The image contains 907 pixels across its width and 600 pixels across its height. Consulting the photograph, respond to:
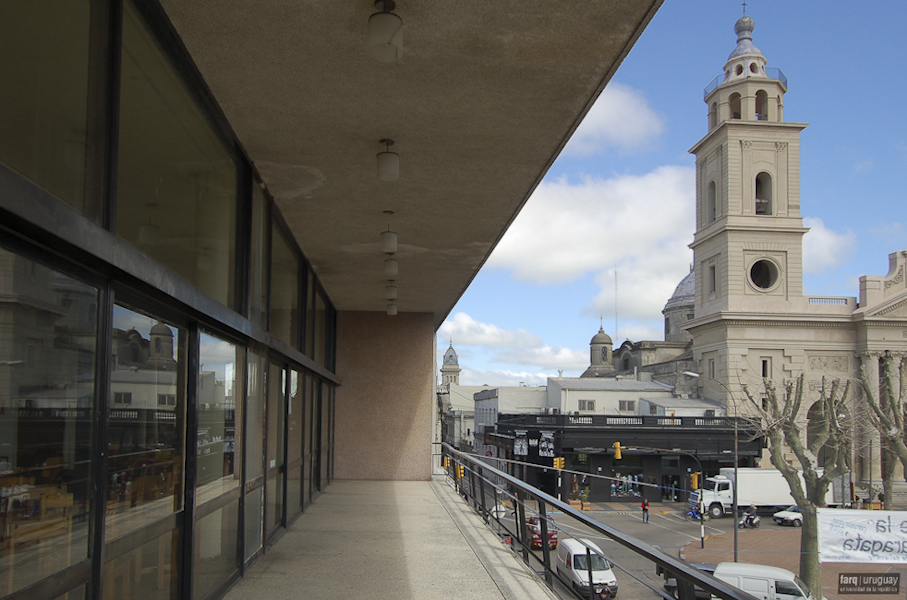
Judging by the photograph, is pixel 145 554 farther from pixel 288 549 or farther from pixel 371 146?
pixel 288 549

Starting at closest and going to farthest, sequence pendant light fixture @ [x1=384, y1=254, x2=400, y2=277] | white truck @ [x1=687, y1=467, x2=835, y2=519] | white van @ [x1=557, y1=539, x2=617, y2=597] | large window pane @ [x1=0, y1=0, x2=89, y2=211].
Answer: large window pane @ [x1=0, y1=0, x2=89, y2=211] → white van @ [x1=557, y1=539, x2=617, y2=597] → pendant light fixture @ [x1=384, y1=254, x2=400, y2=277] → white truck @ [x1=687, y1=467, x2=835, y2=519]

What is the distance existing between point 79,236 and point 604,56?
8.13 ft

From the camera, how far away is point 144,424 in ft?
11.3

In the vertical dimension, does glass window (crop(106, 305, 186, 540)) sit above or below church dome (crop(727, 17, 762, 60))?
below

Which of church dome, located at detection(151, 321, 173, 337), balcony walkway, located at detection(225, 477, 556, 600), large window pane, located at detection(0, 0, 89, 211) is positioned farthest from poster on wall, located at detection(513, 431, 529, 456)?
large window pane, located at detection(0, 0, 89, 211)

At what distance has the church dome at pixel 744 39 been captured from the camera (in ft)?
192

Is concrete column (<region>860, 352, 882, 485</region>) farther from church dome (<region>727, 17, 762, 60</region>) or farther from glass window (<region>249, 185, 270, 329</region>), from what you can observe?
glass window (<region>249, 185, 270, 329</region>)

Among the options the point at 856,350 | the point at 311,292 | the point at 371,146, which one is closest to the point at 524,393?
the point at 856,350

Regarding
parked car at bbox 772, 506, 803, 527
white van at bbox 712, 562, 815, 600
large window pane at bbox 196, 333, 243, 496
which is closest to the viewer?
large window pane at bbox 196, 333, 243, 496

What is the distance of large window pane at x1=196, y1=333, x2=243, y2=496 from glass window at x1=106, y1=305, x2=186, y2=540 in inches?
14.1

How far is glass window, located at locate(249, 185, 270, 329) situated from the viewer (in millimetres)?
5957

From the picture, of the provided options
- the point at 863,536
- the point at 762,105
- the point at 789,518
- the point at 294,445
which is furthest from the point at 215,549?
the point at 762,105

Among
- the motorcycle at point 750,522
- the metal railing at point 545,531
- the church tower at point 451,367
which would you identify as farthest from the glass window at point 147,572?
the church tower at point 451,367

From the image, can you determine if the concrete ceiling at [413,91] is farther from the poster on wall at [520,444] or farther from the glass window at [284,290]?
the poster on wall at [520,444]
